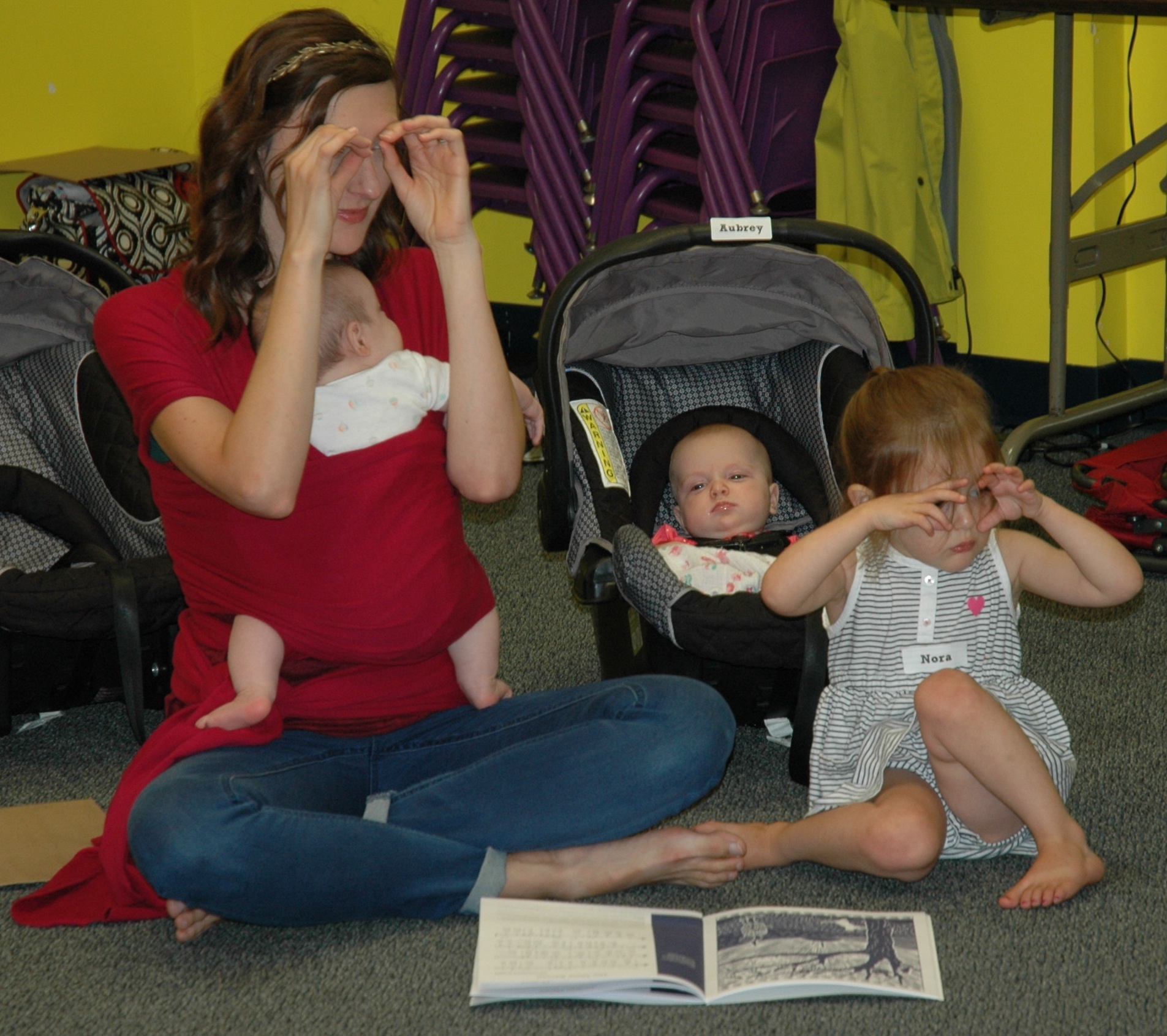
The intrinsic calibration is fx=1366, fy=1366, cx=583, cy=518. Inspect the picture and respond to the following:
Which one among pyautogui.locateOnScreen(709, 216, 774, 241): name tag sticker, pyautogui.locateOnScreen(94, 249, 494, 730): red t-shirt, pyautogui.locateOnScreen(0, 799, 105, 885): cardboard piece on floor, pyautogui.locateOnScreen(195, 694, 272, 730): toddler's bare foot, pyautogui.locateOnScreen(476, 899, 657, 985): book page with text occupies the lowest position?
pyautogui.locateOnScreen(0, 799, 105, 885): cardboard piece on floor

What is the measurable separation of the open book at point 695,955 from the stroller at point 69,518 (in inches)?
33.4

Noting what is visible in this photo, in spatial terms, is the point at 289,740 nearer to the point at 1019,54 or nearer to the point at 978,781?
the point at 978,781

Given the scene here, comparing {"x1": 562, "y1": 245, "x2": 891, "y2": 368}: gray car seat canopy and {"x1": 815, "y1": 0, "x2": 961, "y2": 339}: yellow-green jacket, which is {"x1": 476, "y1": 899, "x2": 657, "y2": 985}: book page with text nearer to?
{"x1": 562, "y1": 245, "x2": 891, "y2": 368}: gray car seat canopy

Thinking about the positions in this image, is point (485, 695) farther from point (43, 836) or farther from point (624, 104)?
point (624, 104)

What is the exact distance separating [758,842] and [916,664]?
31cm

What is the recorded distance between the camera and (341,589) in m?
1.66

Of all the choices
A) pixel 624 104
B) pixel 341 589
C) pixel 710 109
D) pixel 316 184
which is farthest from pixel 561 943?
pixel 624 104

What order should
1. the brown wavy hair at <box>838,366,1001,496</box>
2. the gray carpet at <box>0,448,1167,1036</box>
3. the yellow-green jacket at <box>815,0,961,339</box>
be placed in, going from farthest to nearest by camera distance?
the yellow-green jacket at <box>815,0,961,339</box>
the brown wavy hair at <box>838,366,1001,496</box>
the gray carpet at <box>0,448,1167,1036</box>

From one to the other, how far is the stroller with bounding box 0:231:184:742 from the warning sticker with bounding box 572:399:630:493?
0.69 m

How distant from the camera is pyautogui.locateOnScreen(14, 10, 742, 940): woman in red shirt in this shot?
1549 millimetres

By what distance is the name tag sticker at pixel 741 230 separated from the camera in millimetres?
1991

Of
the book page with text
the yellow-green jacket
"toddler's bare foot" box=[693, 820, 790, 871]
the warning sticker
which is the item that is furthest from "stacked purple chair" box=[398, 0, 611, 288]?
the book page with text

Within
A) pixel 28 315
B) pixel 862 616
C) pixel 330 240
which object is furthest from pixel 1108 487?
pixel 28 315

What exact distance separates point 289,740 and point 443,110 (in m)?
2.89
